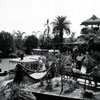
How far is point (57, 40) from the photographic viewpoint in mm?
58438

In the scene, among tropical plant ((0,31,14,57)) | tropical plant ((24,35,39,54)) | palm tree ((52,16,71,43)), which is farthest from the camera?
tropical plant ((24,35,39,54))

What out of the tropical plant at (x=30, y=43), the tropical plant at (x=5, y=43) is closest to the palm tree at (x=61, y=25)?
the tropical plant at (x=30, y=43)

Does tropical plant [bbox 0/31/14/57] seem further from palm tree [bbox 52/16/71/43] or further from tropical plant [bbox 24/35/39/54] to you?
palm tree [bbox 52/16/71/43]

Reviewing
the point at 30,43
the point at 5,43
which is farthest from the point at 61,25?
the point at 5,43

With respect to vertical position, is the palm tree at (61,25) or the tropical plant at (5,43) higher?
the palm tree at (61,25)

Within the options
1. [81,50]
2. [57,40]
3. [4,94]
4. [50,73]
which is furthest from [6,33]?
[4,94]

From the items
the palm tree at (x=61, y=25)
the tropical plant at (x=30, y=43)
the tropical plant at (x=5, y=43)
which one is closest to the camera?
the tropical plant at (x=5, y=43)

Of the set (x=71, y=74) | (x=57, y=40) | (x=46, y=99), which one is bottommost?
(x=46, y=99)

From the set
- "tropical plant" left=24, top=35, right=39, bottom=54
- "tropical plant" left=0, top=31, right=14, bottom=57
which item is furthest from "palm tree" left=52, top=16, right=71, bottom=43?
"tropical plant" left=0, top=31, right=14, bottom=57

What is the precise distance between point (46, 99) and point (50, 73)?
114 inches

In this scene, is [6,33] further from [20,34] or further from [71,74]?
[71,74]

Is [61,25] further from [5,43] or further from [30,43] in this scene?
[5,43]

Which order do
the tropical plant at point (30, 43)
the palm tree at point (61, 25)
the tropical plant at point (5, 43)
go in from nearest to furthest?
the tropical plant at point (5, 43), the palm tree at point (61, 25), the tropical plant at point (30, 43)

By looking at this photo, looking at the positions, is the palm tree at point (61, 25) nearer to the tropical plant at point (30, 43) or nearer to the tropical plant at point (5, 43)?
the tropical plant at point (30, 43)
